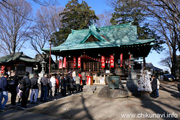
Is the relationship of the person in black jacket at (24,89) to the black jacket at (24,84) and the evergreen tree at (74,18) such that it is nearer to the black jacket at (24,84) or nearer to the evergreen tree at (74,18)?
the black jacket at (24,84)

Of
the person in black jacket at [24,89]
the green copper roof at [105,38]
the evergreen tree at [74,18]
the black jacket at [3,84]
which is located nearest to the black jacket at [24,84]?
the person in black jacket at [24,89]

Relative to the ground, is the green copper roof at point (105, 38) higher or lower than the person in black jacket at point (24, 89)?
higher

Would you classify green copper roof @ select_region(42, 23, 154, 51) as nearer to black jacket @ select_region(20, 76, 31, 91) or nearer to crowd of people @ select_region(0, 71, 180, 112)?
crowd of people @ select_region(0, 71, 180, 112)

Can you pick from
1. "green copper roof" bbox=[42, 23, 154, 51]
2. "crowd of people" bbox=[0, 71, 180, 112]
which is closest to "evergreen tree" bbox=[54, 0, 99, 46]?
Result: "green copper roof" bbox=[42, 23, 154, 51]

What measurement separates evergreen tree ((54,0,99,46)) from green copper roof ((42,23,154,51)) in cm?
482

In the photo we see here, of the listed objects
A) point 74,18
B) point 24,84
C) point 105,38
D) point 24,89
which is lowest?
point 24,89

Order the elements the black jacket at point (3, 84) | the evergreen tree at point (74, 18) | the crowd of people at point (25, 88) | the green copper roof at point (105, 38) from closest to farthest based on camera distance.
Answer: the black jacket at point (3, 84), the crowd of people at point (25, 88), the green copper roof at point (105, 38), the evergreen tree at point (74, 18)

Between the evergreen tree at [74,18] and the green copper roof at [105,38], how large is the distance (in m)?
4.82

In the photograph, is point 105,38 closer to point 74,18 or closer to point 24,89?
point 74,18

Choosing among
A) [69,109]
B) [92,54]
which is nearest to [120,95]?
[69,109]

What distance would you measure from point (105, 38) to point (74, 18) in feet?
38.1

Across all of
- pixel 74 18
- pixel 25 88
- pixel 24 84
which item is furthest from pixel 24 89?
pixel 74 18

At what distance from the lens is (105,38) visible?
698 inches

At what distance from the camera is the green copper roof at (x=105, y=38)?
48.2 ft
